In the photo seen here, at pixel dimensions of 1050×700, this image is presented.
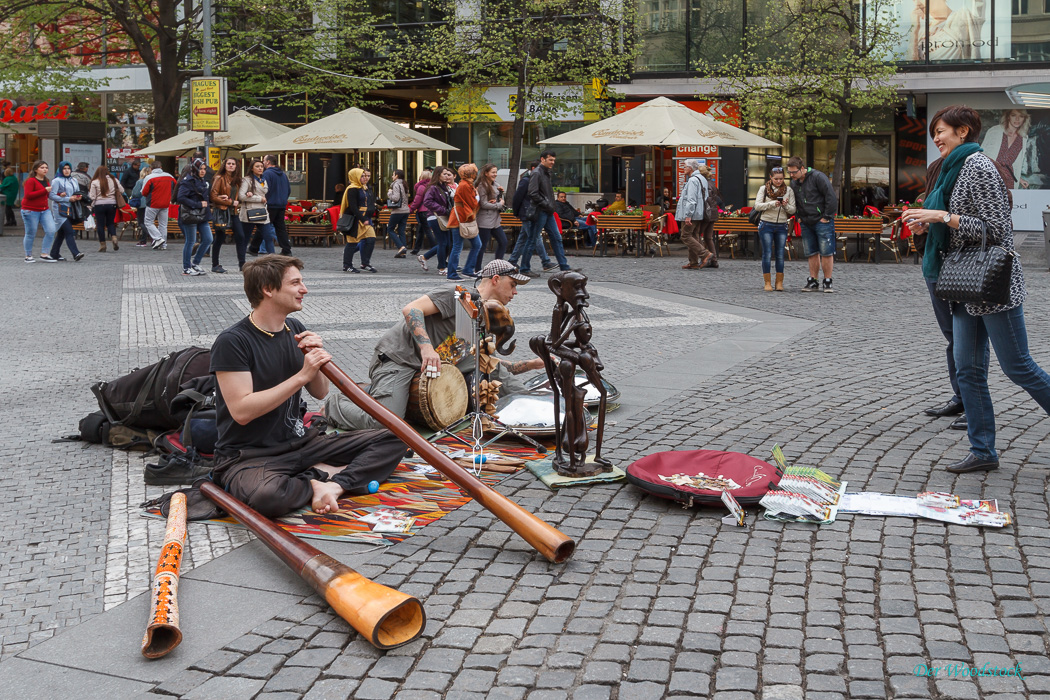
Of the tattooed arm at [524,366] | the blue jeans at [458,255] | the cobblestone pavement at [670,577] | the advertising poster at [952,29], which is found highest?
the advertising poster at [952,29]

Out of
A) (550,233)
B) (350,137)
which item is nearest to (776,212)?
(550,233)

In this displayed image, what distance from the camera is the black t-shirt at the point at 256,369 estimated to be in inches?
200

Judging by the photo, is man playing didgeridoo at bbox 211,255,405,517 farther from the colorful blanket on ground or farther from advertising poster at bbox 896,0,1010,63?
advertising poster at bbox 896,0,1010,63

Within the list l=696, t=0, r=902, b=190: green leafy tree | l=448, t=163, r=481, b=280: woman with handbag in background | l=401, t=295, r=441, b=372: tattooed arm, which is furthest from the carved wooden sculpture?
l=696, t=0, r=902, b=190: green leafy tree

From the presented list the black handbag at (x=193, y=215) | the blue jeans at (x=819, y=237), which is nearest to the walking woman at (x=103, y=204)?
the black handbag at (x=193, y=215)

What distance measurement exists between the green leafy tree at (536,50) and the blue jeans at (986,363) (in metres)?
20.9

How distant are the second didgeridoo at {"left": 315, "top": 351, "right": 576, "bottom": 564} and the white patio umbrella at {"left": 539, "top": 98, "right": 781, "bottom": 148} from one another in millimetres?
14610

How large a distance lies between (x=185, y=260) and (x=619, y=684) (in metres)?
14.8

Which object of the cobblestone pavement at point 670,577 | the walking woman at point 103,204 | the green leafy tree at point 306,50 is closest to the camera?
the cobblestone pavement at point 670,577

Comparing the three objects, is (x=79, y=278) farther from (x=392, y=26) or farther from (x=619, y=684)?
(x=392, y=26)

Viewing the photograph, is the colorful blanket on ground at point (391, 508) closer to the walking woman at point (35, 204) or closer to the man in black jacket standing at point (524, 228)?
the man in black jacket standing at point (524, 228)

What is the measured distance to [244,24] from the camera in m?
31.6

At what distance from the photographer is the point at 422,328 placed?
6.49 m

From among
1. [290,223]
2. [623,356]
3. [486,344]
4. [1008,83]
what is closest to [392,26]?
[290,223]
